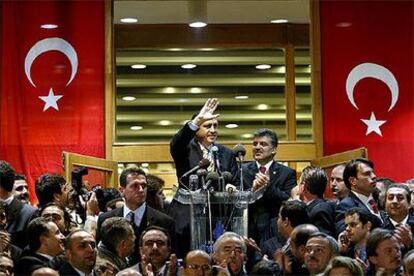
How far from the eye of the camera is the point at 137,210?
25.3 feet

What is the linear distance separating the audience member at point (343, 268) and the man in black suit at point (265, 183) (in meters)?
1.61

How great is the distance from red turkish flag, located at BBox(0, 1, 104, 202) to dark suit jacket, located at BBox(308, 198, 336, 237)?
3.75m

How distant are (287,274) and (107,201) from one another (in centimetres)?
227

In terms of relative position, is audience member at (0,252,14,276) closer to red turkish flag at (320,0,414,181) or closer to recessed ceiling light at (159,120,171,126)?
red turkish flag at (320,0,414,181)

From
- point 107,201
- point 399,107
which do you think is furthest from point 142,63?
point 107,201

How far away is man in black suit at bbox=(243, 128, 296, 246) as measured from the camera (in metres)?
7.81

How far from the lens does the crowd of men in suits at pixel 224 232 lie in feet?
21.8

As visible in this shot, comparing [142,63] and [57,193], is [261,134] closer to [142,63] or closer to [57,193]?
[57,193]

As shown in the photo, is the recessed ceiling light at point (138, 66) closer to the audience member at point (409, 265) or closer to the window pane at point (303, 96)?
the window pane at point (303, 96)

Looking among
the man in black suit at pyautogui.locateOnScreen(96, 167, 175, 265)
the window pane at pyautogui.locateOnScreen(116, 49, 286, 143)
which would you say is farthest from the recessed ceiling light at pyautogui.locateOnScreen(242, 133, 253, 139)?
the man in black suit at pyautogui.locateOnScreen(96, 167, 175, 265)

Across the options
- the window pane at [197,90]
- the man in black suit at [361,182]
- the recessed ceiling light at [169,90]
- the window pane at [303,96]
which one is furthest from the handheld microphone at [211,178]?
the recessed ceiling light at [169,90]

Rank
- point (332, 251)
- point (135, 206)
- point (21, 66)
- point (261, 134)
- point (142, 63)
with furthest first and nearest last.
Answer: point (142, 63)
point (21, 66)
point (261, 134)
point (135, 206)
point (332, 251)

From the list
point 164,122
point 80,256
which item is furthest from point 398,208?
point 164,122

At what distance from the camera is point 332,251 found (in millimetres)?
6602
